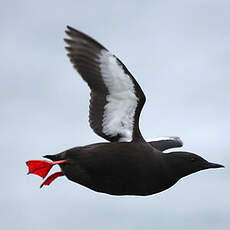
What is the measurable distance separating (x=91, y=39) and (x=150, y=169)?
202 centimetres

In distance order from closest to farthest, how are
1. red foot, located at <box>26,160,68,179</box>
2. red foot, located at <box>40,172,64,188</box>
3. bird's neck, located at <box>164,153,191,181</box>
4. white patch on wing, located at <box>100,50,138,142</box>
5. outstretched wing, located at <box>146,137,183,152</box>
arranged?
white patch on wing, located at <box>100,50,138,142</box> < bird's neck, located at <box>164,153,191,181</box> < red foot, located at <box>26,160,68,179</box> < red foot, located at <box>40,172,64,188</box> < outstretched wing, located at <box>146,137,183,152</box>

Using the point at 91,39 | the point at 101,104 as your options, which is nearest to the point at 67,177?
the point at 101,104

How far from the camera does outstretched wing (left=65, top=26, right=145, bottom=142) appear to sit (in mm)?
10281

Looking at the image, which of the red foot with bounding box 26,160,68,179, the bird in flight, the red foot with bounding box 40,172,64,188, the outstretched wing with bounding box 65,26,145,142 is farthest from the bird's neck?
the red foot with bounding box 40,172,64,188

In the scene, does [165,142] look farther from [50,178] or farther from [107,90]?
[107,90]

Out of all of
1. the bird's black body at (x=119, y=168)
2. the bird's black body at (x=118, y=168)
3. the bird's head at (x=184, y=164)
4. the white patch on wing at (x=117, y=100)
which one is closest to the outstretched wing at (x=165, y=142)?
the bird's head at (x=184, y=164)

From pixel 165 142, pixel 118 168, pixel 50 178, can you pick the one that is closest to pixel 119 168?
pixel 118 168

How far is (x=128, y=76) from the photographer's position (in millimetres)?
10219

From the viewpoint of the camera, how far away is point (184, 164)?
10617mm

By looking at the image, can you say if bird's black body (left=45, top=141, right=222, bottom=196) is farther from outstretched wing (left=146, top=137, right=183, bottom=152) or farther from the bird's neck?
outstretched wing (left=146, top=137, right=183, bottom=152)

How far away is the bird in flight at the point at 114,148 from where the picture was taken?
997 cm

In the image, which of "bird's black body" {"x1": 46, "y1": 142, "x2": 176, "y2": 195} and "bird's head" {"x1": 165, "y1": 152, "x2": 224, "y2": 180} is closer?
"bird's black body" {"x1": 46, "y1": 142, "x2": 176, "y2": 195}

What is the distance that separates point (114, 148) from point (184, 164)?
119cm

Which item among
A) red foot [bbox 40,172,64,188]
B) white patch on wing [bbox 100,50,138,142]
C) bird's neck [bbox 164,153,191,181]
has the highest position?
white patch on wing [bbox 100,50,138,142]
